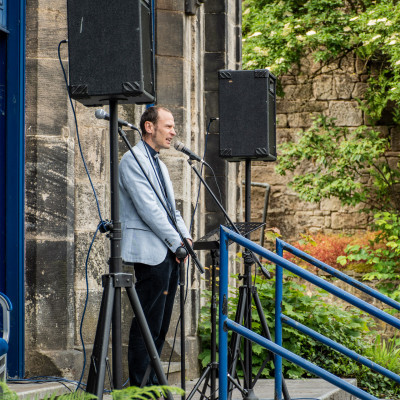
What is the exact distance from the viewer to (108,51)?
361 cm

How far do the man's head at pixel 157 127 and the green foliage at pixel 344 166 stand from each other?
735 centimetres

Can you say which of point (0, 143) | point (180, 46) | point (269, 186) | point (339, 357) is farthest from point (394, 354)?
point (269, 186)

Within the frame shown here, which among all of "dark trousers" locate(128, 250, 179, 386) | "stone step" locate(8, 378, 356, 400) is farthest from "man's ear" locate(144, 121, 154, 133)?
"stone step" locate(8, 378, 356, 400)

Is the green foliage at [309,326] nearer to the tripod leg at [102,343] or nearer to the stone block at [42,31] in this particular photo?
the stone block at [42,31]

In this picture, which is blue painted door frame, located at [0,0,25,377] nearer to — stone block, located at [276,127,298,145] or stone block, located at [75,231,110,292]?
stone block, located at [75,231,110,292]

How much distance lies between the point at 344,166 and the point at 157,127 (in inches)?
298

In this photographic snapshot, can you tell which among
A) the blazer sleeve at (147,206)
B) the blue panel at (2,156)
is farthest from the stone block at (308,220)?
the blazer sleeve at (147,206)

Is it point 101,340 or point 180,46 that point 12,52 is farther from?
point 101,340

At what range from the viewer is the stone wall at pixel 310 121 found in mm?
12398

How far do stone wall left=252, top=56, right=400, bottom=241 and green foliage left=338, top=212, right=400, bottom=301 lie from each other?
107 cm

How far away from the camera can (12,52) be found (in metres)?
5.21

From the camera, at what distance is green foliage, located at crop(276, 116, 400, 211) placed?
11.7 meters

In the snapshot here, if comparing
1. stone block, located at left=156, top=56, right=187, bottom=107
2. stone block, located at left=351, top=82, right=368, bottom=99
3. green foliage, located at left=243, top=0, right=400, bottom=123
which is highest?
green foliage, located at left=243, top=0, right=400, bottom=123

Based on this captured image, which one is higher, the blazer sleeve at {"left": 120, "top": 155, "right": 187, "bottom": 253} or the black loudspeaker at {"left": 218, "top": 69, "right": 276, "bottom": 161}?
the black loudspeaker at {"left": 218, "top": 69, "right": 276, "bottom": 161}
